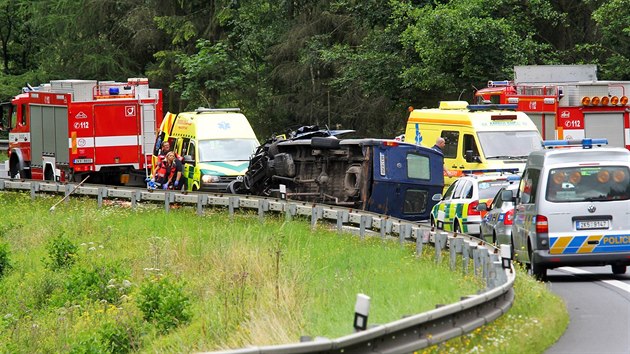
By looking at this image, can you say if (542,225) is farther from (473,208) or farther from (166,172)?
(166,172)

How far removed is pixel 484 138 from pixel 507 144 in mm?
507

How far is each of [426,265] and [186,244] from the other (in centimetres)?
675

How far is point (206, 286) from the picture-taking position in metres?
19.2

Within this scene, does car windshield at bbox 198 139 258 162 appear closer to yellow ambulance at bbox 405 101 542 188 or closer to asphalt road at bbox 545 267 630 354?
yellow ambulance at bbox 405 101 542 188

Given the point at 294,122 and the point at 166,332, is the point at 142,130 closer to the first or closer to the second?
the point at 294,122

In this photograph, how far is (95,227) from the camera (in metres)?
28.6

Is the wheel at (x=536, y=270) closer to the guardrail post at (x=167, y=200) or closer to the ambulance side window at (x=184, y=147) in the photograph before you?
the guardrail post at (x=167, y=200)

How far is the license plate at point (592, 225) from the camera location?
1764 centimetres

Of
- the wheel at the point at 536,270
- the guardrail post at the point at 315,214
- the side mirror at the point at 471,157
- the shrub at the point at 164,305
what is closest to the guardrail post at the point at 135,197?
the side mirror at the point at 471,157

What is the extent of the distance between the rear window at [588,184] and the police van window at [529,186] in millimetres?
296

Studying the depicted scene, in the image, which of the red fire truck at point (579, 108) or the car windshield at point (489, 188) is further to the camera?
the red fire truck at point (579, 108)

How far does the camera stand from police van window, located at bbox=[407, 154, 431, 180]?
25.2 m

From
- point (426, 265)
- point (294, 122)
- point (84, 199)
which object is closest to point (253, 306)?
point (426, 265)

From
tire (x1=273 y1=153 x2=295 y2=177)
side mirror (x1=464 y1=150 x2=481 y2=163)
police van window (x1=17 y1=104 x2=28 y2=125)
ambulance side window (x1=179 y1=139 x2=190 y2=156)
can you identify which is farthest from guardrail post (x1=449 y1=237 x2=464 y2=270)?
police van window (x1=17 y1=104 x2=28 y2=125)
